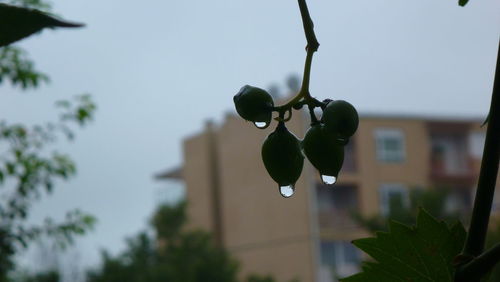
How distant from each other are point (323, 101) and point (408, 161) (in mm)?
21738

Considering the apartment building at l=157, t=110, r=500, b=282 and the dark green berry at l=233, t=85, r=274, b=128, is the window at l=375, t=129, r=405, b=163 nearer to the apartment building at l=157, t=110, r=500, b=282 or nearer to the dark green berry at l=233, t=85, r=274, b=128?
the apartment building at l=157, t=110, r=500, b=282

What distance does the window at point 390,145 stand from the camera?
2156 cm

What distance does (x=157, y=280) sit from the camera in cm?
1587

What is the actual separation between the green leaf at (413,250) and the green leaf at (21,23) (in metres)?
0.15

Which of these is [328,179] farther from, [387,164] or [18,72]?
[387,164]

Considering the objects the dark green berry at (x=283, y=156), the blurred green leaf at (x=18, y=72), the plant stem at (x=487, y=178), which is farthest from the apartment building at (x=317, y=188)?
the plant stem at (x=487, y=178)

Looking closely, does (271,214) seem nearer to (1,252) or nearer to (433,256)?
(1,252)

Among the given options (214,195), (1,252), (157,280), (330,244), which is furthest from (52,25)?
(214,195)

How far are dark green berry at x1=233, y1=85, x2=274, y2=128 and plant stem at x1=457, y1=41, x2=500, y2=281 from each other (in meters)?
0.11

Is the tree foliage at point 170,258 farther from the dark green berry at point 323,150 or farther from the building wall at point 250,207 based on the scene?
the dark green berry at point 323,150

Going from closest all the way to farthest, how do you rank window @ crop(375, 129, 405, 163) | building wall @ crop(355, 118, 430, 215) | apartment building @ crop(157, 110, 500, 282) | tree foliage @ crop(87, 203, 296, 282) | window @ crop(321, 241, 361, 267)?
1. tree foliage @ crop(87, 203, 296, 282)
2. window @ crop(321, 241, 361, 267)
3. apartment building @ crop(157, 110, 500, 282)
4. building wall @ crop(355, 118, 430, 215)
5. window @ crop(375, 129, 405, 163)

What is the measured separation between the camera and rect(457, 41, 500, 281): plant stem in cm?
32

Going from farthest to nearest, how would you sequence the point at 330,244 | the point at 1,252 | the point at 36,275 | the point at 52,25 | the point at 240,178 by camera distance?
the point at 240,178 < the point at 330,244 < the point at 36,275 < the point at 1,252 < the point at 52,25

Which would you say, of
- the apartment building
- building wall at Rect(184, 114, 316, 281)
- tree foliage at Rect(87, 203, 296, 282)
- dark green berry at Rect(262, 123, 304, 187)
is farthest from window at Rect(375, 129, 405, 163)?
dark green berry at Rect(262, 123, 304, 187)
